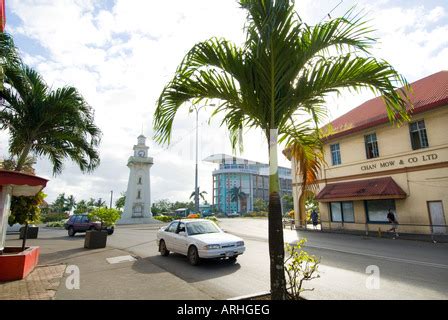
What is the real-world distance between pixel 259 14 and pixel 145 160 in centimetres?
4379

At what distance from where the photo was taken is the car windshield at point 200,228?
10422 millimetres

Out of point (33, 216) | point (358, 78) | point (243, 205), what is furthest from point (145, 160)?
point (243, 205)

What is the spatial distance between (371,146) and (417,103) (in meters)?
4.22

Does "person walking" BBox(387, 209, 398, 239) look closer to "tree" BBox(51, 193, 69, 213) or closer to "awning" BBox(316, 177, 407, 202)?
"awning" BBox(316, 177, 407, 202)

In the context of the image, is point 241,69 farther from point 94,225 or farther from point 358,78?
point 94,225

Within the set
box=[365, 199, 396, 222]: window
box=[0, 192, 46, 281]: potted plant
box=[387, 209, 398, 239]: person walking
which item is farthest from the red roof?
box=[0, 192, 46, 281]: potted plant

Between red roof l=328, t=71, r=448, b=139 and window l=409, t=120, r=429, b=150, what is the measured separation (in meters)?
1.01

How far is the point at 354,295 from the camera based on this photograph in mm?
5891

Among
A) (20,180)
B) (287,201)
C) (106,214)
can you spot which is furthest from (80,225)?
(287,201)

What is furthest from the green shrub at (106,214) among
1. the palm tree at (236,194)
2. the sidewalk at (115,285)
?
the palm tree at (236,194)

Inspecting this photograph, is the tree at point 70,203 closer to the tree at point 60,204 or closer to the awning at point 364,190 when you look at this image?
the tree at point 60,204

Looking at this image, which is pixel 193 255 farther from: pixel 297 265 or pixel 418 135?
pixel 418 135

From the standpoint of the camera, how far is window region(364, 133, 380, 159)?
65.2 feet

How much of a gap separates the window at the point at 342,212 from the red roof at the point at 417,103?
5.59 m
